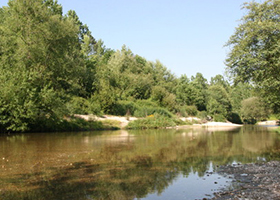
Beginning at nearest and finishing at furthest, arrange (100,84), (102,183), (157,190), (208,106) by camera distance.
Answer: (157,190), (102,183), (100,84), (208,106)

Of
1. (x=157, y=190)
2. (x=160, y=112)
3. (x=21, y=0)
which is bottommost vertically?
(x=157, y=190)

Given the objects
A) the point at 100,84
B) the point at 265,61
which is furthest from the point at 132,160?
the point at 100,84

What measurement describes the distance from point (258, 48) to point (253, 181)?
39.6 ft

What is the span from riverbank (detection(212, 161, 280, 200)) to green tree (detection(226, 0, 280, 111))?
8.06 meters

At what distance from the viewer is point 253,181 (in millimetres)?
8484

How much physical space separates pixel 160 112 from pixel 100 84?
11.3m

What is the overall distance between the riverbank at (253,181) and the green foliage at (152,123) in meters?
28.5

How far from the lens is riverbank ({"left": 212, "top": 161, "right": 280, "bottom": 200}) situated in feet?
22.8

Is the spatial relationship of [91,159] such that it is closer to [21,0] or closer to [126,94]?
[21,0]

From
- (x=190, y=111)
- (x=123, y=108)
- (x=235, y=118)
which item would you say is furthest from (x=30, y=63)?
(x=235, y=118)

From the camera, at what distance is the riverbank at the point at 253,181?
6.95 metres

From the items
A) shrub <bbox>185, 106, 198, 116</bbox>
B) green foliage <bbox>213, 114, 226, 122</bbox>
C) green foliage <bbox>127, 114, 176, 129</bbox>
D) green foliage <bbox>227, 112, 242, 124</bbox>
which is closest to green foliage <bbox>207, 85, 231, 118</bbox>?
green foliage <bbox>213, 114, 226, 122</bbox>

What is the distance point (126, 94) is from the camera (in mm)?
55250

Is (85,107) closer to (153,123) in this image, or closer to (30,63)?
(153,123)
